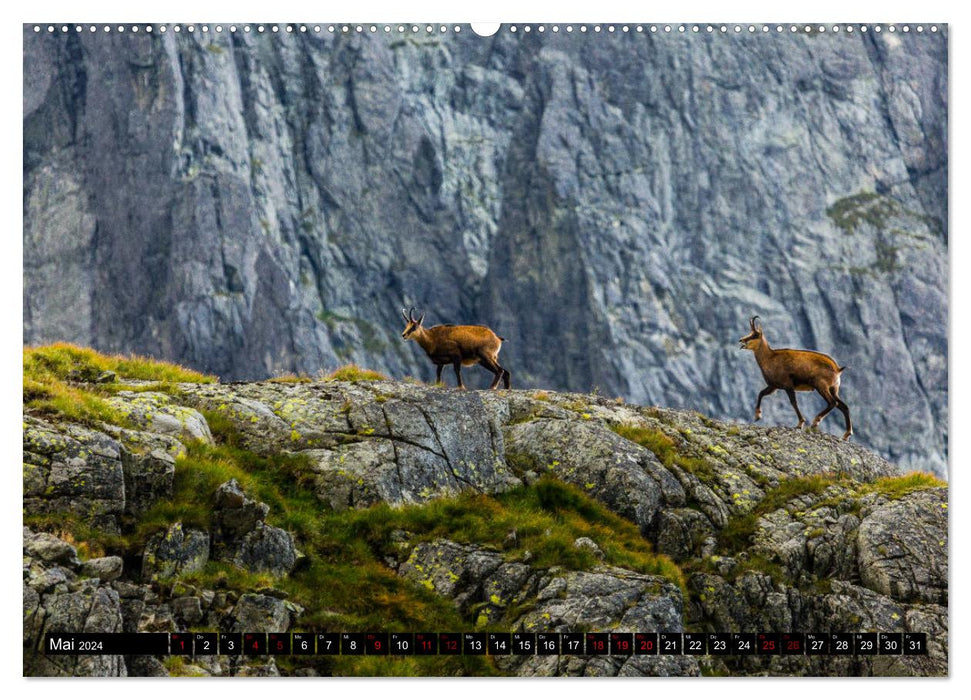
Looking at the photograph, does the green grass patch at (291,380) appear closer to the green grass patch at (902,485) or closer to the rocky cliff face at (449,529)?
the rocky cliff face at (449,529)

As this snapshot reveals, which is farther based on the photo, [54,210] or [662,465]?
[54,210]

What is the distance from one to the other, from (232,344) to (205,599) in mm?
164135

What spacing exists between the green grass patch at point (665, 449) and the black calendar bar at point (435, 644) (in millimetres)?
7076

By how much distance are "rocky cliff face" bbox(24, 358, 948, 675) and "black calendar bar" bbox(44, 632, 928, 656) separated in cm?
22

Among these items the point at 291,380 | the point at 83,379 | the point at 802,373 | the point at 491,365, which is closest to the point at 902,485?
the point at 802,373

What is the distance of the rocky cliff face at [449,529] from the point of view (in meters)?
20.2

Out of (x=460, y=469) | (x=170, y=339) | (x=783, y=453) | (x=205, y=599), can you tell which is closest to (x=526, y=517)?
(x=460, y=469)

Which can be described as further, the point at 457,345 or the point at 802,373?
the point at 802,373

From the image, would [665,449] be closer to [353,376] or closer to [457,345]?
[457,345]

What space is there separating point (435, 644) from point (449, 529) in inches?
168

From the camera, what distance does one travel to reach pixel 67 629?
1838 centimetres

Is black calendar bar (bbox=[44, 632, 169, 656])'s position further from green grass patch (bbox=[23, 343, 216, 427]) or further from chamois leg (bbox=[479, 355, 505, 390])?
chamois leg (bbox=[479, 355, 505, 390])

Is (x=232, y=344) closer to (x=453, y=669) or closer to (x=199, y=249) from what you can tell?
(x=199, y=249)

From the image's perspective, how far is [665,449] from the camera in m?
28.6
